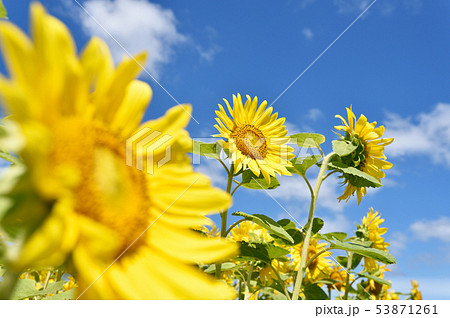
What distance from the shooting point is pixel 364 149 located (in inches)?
78.3

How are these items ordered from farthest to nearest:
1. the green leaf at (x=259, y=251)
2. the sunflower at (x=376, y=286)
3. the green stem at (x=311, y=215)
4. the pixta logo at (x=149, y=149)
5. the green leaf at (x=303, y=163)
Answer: the sunflower at (x=376, y=286) < the green leaf at (x=303, y=163) < the green stem at (x=311, y=215) < the green leaf at (x=259, y=251) < the pixta logo at (x=149, y=149)

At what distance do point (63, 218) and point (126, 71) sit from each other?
0.48 feet

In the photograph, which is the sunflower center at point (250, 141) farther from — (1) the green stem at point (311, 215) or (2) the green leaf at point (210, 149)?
(1) the green stem at point (311, 215)

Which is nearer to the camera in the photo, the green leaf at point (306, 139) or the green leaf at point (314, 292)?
the green leaf at point (306, 139)

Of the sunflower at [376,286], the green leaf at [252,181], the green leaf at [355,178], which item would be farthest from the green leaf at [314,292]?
the sunflower at [376,286]

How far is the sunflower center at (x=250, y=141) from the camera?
1.73m

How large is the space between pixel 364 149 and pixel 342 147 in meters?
0.19

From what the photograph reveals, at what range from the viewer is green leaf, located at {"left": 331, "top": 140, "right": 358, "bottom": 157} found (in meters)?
1.85

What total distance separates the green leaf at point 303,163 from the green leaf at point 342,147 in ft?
0.35

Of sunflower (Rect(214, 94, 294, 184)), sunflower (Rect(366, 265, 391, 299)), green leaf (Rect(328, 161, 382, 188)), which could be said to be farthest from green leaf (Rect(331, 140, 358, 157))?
sunflower (Rect(366, 265, 391, 299))

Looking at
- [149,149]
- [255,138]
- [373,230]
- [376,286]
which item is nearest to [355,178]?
[255,138]

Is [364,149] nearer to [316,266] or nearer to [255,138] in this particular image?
[255,138]

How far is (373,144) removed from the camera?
198 centimetres

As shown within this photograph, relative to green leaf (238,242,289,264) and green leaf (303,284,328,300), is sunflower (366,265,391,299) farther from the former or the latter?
green leaf (238,242,289,264)
